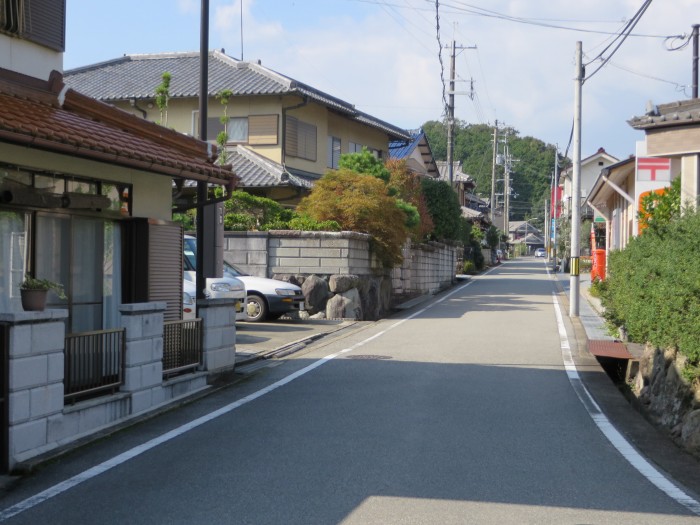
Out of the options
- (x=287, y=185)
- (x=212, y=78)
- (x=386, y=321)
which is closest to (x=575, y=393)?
(x=386, y=321)

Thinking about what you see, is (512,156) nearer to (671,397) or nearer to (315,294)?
(315,294)

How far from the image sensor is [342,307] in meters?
20.9

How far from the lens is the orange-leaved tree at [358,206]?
22.6 m

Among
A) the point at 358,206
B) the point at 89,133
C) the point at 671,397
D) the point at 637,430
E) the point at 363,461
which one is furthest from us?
the point at 358,206

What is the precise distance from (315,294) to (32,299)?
1387 centimetres

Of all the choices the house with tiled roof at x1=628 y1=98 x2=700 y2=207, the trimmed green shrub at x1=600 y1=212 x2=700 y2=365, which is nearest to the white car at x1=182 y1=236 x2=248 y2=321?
the trimmed green shrub at x1=600 y1=212 x2=700 y2=365

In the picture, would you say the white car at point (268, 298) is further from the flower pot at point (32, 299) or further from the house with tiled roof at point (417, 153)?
the house with tiled roof at point (417, 153)

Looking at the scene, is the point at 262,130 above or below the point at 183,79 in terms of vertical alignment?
below

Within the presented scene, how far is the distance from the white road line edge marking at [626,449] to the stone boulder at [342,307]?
8.57m

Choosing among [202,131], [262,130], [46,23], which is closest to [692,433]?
[202,131]

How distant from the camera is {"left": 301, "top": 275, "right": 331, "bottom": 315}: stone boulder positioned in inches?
819

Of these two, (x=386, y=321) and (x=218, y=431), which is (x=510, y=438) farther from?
(x=386, y=321)

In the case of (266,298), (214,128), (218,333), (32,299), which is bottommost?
(218,333)

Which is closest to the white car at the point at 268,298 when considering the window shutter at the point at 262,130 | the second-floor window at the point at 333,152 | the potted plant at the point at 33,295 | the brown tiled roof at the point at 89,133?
the brown tiled roof at the point at 89,133
